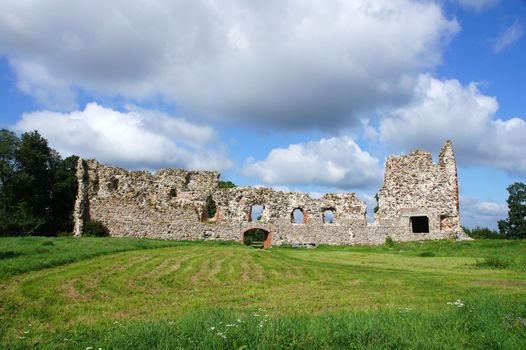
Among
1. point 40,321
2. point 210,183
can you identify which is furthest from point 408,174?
point 40,321

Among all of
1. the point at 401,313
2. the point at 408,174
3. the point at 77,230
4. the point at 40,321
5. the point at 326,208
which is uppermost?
the point at 408,174

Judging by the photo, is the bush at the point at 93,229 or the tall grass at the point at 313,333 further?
the bush at the point at 93,229

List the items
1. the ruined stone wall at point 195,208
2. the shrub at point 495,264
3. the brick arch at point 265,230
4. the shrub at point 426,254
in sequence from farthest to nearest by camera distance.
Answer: the brick arch at point 265,230 < the ruined stone wall at point 195,208 < the shrub at point 426,254 < the shrub at point 495,264

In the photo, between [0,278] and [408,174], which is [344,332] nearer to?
[0,278]

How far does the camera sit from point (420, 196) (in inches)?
1303

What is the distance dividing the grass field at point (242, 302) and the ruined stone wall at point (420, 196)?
13.3 metres

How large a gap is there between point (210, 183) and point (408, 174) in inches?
592

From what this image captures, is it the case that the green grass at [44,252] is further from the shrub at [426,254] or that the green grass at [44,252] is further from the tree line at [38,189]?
the tree line at [38,189]

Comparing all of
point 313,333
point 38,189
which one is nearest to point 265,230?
point 38,189

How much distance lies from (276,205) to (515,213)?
2305 cm

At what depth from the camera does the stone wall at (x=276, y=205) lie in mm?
30188

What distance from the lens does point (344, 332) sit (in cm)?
584

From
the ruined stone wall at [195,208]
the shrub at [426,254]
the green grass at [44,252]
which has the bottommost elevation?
the green grass at [44,252]

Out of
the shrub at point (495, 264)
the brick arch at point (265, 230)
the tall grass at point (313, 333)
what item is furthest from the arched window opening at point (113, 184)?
the tall grass at point (313, 333)
